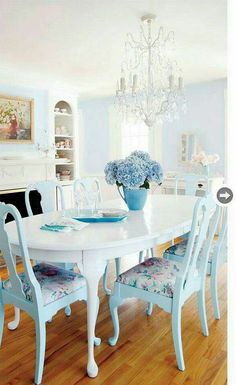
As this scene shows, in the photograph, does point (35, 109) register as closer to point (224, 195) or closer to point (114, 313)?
point (114, 313)

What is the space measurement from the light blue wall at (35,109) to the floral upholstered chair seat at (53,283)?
2.91 meters

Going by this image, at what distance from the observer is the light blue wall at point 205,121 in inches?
206

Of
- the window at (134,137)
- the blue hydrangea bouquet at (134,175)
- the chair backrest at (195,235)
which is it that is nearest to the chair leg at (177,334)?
the chair backrest at (195,235)

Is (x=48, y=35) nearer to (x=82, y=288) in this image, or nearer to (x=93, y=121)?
(x=82, y=288)

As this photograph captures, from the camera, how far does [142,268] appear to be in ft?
6.84

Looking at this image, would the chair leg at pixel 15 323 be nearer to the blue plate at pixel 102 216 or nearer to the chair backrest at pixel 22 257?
the chair backrest at pixel 22 257

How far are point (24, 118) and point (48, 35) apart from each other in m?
1.67

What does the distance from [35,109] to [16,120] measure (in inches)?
19.2

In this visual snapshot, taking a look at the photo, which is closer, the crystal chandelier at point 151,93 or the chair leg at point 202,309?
the chair leg at point 202,309

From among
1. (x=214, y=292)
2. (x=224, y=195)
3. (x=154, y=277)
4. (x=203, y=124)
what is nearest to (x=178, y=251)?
(x=214, y=292)

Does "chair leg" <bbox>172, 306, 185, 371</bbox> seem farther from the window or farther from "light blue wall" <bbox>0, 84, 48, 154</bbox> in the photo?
the window

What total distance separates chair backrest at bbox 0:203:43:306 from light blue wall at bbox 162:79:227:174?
413cm

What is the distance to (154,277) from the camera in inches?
77.0

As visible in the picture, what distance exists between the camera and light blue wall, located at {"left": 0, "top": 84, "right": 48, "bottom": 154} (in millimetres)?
4586
